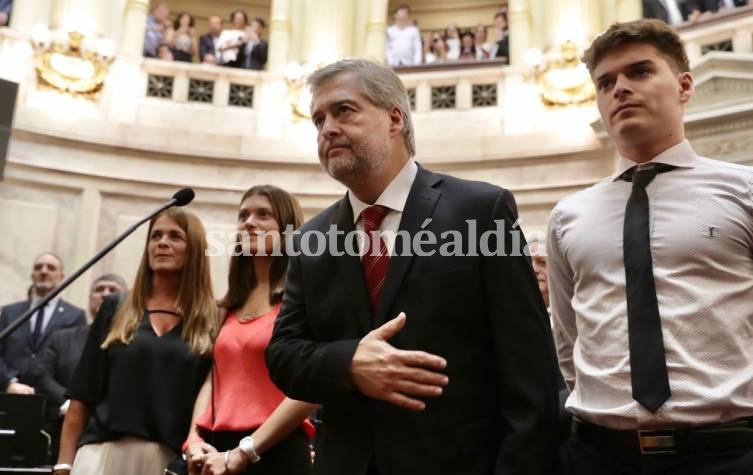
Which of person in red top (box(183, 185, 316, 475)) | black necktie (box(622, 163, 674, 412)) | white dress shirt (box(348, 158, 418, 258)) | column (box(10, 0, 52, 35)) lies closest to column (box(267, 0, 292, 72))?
column (box(10, 0, 52, 35))

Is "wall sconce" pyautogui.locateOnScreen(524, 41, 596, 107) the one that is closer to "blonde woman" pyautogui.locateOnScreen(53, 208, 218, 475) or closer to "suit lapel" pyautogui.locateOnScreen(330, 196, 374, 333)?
"blonde woman" pyautogui.locateOnScreen(53, 208, 218, 475)

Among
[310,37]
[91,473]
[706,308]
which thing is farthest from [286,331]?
[310,37]

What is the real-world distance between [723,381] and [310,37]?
792cm

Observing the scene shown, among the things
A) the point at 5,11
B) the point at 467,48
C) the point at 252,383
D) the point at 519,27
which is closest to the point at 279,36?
the point at 467,48

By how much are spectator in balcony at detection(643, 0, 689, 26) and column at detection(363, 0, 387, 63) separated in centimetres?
320

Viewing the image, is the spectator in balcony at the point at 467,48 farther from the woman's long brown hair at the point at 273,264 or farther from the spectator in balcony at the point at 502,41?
the woman's long brown hair at the point at 273,264

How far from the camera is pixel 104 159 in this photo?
24.9ft

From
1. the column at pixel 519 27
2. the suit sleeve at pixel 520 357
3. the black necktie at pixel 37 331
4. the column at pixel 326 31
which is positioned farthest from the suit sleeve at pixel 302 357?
the column at pixel 519 27

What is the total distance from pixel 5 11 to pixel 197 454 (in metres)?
7.76

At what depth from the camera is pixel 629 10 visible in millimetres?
7902

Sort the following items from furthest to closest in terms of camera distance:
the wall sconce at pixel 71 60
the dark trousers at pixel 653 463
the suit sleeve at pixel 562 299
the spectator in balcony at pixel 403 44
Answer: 1. the spectator in balcony at pixel 403 44
2. the wall sconce at pixel 71 60
3. the suit sleeve at pixel 562 299
4. the dark trousers at pixel 653 463

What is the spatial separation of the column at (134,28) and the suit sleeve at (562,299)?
24.9 feet

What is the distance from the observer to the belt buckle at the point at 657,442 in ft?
4.35

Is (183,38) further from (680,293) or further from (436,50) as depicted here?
(680,293)
